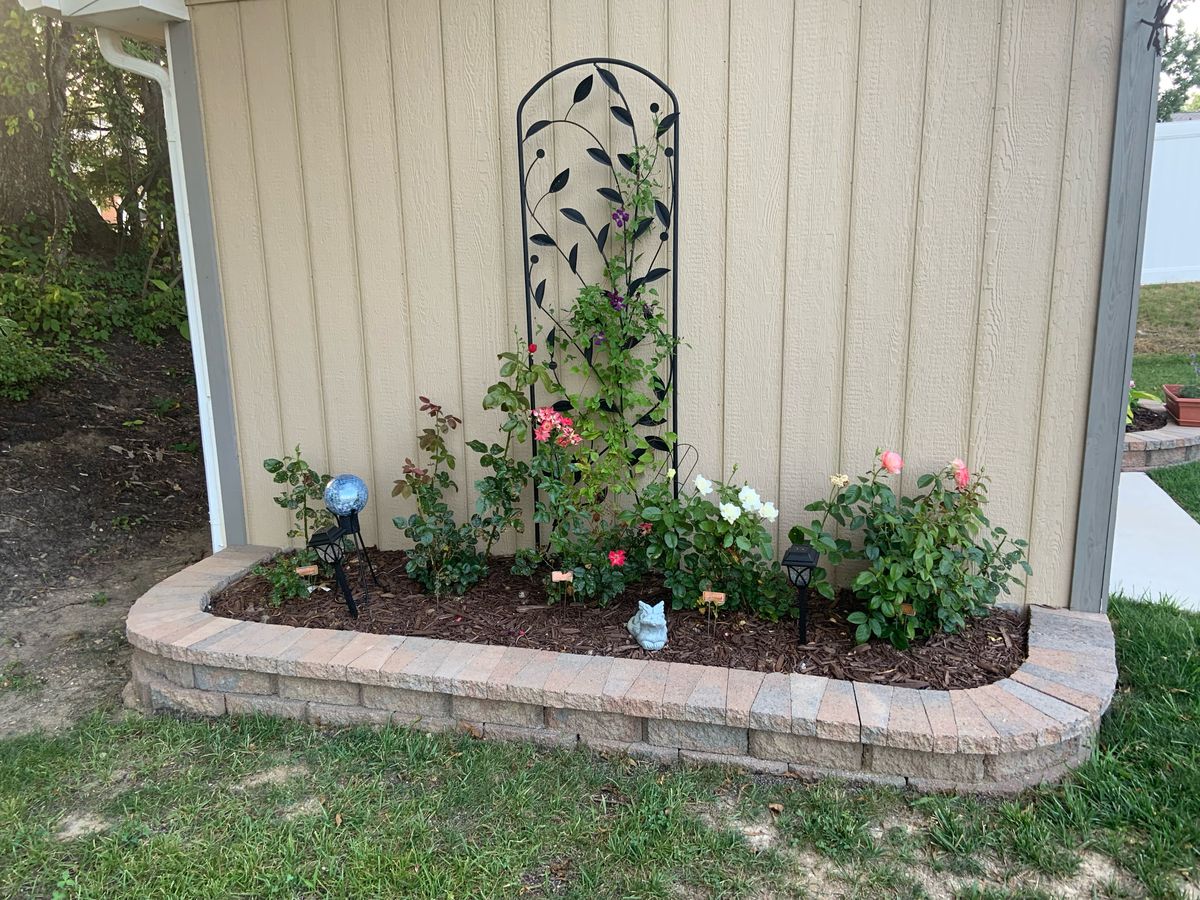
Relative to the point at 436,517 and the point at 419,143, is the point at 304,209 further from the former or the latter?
the point at 436,517

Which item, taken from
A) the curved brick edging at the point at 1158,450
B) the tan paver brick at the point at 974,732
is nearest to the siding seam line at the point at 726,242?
the tan paver brick at the point at 974,732

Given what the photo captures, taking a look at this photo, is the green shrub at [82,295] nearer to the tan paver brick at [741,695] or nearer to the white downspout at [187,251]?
the white downspout at [187,251]

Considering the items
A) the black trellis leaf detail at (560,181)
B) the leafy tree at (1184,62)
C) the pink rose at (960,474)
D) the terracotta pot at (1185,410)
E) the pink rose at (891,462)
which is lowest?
the terracotta pot at (1185,410)

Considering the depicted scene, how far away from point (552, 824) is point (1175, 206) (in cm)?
893

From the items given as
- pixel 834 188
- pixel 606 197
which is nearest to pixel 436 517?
pixel 606 197

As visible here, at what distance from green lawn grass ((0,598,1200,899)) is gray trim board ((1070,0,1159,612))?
38 centimetres

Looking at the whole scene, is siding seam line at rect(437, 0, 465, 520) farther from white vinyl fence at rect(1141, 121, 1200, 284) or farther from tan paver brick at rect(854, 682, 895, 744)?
white vinyl fence at rect(1141, 121, 1200, 284)

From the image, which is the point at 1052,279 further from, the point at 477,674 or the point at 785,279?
the point at 477,674

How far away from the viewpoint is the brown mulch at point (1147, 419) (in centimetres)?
491

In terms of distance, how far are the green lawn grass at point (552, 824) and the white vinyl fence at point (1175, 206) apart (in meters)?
7.54

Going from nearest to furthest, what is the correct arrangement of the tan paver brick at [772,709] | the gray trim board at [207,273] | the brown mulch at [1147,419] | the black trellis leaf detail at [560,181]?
1. the tan paver brick at [772,709]
2. the black trellis leaf detail at [560,181]
3. the gray trim board at [207,273]
4. the brown mulch at [1147,419]

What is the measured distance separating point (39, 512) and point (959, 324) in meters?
4.08

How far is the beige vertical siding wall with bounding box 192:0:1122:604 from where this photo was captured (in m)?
2.29

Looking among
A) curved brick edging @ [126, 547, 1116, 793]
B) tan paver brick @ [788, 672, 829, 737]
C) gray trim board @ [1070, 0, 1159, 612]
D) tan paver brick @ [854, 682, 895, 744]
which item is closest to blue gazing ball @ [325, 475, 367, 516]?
curved brick edging @ [126, 547, 1116, 793]
